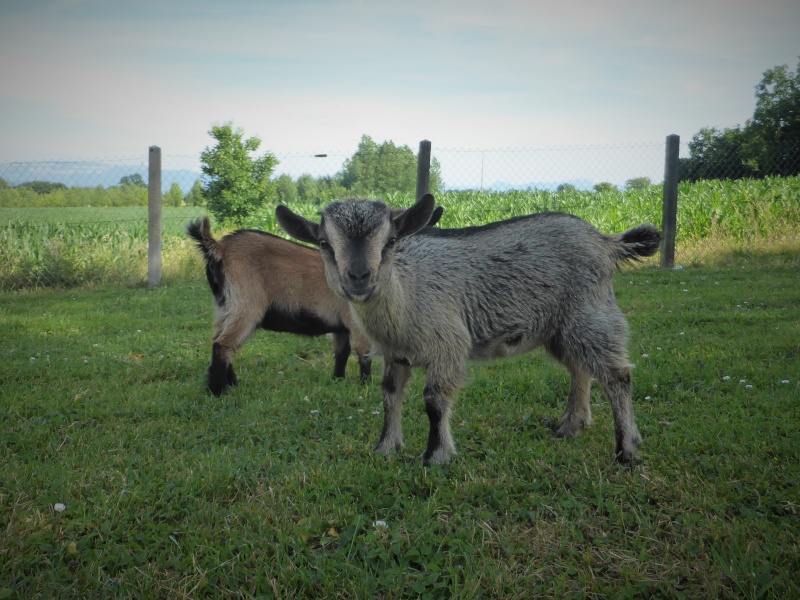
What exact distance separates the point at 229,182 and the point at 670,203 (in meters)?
12.1

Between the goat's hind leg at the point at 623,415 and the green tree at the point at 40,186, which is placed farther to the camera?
the green tree at the point at 40,186

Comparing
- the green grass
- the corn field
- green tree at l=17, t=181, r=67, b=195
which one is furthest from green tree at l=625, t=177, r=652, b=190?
Result: green tree at l=17, t=181, r=67, b=195

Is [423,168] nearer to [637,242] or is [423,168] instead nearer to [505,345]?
[637,242]

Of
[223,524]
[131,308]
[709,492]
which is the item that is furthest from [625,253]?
[131,308]

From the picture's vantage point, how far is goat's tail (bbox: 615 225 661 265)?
467 cm

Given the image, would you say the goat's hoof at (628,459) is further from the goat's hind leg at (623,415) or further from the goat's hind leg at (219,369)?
the goat's hind leg at (219,369)

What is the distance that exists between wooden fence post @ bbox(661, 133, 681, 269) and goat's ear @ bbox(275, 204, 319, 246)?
9.73 meters

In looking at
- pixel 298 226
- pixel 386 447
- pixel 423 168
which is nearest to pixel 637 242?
pixel 386 447

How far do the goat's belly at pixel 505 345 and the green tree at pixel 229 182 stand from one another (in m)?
15.4

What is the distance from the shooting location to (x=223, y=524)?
3373mm

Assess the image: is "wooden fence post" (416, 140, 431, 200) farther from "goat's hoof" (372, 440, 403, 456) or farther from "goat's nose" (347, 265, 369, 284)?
"goat's nose" (347, 265, 369, 284)

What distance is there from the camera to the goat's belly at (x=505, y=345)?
4594 mm

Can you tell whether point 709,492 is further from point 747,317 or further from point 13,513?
point 747,317

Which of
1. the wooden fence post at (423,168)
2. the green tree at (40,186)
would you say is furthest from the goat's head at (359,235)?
the green tree at (40,186)
